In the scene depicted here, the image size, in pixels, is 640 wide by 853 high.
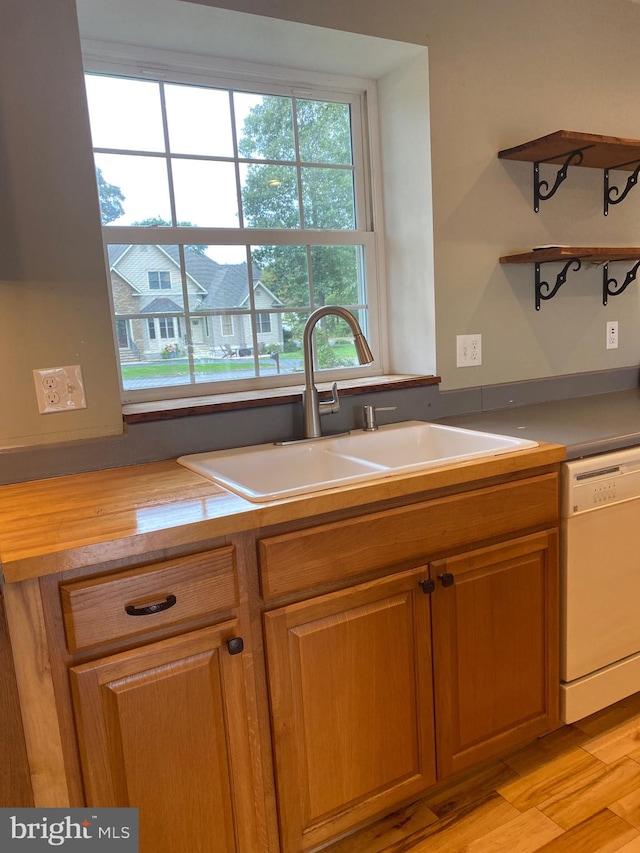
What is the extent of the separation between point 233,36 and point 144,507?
133 cm

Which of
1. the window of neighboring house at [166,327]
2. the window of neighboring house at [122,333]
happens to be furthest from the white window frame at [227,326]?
the window of neighboring house at [122,333]

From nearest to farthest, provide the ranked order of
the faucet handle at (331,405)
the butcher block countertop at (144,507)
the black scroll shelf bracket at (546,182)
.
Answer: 1. the butcher block countertop at (144,507)
2. the faucet handle at (331,405)
3. the black scroll shelf bracket at (546,182)

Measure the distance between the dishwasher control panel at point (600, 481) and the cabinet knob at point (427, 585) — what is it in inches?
17.1

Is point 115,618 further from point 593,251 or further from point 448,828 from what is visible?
point 593,251

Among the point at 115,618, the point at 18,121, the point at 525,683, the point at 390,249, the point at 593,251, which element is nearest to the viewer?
the point at 115,618

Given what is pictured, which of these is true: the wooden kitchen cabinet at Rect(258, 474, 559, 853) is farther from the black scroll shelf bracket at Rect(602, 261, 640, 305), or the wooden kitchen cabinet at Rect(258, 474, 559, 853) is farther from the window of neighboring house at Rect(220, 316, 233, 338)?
the black scroll shelf bracket at Rect(602, 261, 640, 305)

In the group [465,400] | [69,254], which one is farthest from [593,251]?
[69,254]

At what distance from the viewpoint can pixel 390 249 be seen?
2137mm

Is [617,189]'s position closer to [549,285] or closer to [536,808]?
[549,285]

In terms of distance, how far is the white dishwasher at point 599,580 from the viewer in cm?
158

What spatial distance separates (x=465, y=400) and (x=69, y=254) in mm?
1294

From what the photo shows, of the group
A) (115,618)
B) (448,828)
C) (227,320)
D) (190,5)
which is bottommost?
(448,828)

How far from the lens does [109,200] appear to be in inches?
68.1

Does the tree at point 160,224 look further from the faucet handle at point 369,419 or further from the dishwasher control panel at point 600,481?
the dishwasher control panel at point 600,481
